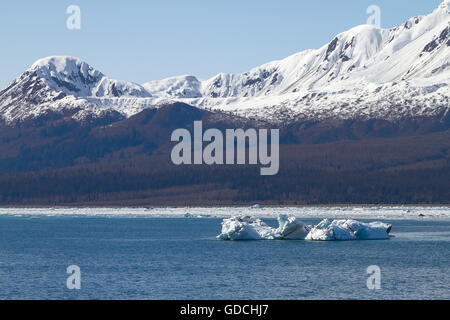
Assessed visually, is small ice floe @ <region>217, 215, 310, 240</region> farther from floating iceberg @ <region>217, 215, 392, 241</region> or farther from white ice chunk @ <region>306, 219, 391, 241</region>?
white ice chunk @ <region>306, 219, 391, 241</region>

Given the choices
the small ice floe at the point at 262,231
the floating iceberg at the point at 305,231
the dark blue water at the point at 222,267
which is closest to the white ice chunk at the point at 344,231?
the floating iceberg at the point at 305,231

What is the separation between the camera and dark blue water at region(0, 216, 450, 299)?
66875mm

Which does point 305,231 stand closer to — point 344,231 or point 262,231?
point 344,231

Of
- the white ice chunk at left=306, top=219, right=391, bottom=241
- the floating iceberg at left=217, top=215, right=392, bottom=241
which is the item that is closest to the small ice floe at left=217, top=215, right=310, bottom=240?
the floating iceberg at left=217, top=215, right=392, bottom=241

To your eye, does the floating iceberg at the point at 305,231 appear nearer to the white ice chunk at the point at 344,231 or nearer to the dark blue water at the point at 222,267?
the white ice chunk at the point at 344,231

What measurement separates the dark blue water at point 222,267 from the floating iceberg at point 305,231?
3.98ft

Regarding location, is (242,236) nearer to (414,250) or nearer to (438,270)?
(414,250)

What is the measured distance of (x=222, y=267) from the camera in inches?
3241

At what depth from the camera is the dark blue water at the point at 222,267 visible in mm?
66875

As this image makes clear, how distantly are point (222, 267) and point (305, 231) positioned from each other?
28.9 meters
